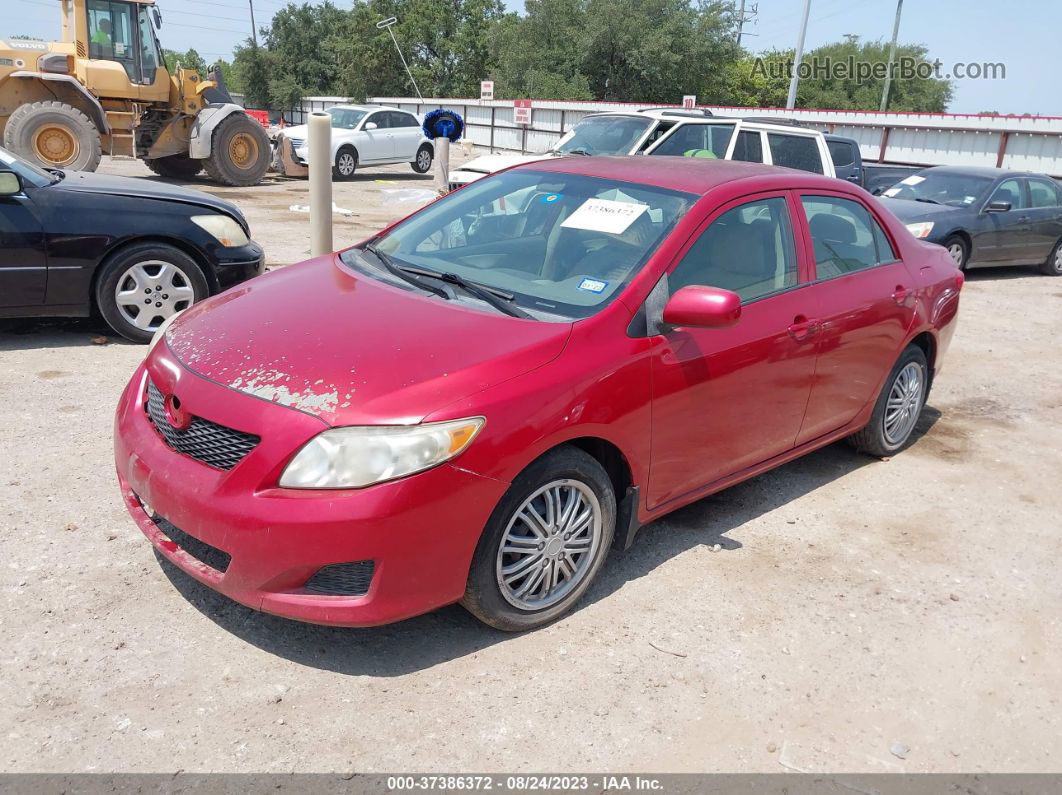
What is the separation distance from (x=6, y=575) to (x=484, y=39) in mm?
66589

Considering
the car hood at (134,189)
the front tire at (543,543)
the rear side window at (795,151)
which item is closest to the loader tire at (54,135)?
the car hood at (134,189)

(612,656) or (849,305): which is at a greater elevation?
(849,305)

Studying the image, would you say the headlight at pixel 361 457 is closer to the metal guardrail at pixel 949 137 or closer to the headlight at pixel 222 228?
the headlight at pixel 222 228

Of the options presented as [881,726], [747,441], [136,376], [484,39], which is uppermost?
[484,39]

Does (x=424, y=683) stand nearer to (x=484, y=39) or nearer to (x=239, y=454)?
(x=239, y=454)

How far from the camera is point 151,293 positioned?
254 inches

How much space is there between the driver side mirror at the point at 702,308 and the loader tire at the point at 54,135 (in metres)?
14.3

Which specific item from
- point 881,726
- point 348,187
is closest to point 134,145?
point 348,187

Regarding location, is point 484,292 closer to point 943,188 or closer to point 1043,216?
point 943,188

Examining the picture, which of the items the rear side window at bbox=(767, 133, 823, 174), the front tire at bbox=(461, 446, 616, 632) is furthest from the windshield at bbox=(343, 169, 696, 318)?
the rear side window at bbox=(767, 133, 823, 174)

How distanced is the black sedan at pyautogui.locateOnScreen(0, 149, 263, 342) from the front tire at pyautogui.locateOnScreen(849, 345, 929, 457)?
4459 mm

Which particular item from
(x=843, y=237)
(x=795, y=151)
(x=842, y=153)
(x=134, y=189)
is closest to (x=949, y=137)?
(x=842, y=153)

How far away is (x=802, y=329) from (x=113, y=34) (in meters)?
15.9

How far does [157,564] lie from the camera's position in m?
3.66
